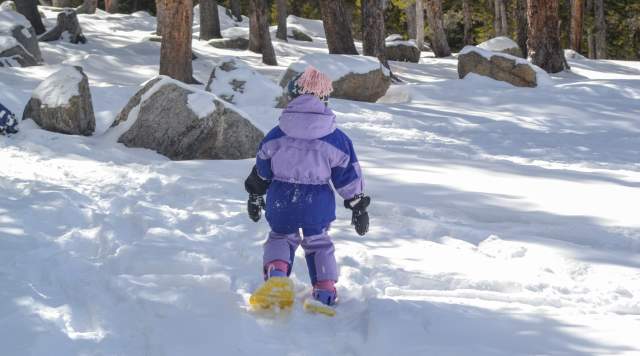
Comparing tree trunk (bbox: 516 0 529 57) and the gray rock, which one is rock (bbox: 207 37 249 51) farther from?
tree trunk (bbox: 516 0 529 57)

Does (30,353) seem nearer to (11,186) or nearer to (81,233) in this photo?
(81,233)

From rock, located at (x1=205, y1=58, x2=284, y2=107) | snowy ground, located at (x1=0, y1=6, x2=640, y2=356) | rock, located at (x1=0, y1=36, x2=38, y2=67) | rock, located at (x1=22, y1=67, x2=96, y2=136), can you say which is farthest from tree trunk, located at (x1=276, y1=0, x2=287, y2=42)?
rock, located at (x1=22, y1=67, x2=96, y2=136)

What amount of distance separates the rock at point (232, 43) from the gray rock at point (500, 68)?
24.1 feet

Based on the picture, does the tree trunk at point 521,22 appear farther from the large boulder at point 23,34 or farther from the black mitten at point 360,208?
the black mitten at point 360,208

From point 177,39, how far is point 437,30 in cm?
1303

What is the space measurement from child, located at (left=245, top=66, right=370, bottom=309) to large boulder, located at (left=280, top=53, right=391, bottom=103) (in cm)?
883

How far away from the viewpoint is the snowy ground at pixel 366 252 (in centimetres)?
354

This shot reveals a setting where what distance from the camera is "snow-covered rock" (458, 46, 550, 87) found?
15484 mm

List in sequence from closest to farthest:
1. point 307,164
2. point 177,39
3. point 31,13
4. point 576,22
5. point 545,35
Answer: point 307,164 → point 177,39 → point 545,35 → point 31,13 → point 576,22

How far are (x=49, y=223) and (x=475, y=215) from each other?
10.6ft

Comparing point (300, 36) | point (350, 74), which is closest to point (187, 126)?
point (350, 74)

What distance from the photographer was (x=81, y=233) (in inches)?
213

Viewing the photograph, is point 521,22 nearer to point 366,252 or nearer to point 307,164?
point 366,252

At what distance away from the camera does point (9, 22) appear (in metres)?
17.1
